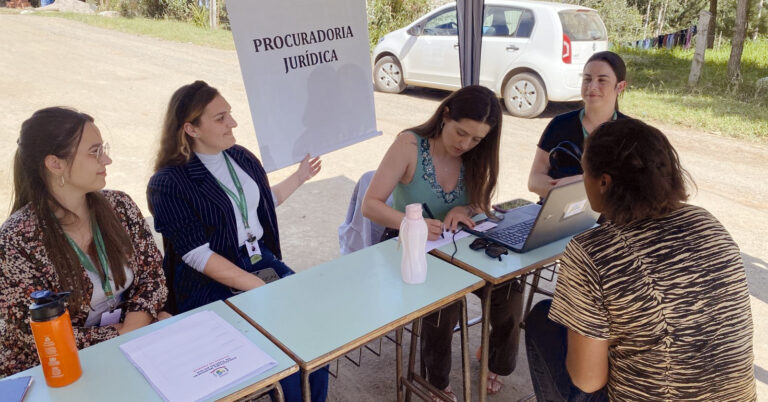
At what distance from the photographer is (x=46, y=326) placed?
3.96ft

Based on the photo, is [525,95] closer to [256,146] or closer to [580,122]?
[256,146]

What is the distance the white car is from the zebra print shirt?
5638 millimetres

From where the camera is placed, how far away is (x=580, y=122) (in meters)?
2.79

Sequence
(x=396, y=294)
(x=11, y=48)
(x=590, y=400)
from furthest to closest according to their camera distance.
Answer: (x=11, y=48) < (x=396, y=294) < (x=590, y=400)

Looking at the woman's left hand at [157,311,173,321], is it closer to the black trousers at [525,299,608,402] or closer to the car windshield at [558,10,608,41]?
the black trousers at [525,299,608,402]

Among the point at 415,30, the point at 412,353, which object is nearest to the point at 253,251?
the point at 412,353

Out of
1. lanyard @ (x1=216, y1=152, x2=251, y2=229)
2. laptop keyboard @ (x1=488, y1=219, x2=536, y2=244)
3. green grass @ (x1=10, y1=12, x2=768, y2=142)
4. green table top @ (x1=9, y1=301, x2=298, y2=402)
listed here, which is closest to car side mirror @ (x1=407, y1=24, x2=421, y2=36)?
green grass @ (x1=10, y1=12, x2=768, y2=142)

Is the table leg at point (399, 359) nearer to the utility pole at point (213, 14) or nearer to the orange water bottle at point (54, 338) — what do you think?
the orange water bottle at point (54, 338)

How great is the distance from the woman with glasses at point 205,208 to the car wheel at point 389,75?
632 centimetres

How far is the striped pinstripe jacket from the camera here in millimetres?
2021

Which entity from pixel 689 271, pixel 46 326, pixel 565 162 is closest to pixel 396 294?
pixel 689 271

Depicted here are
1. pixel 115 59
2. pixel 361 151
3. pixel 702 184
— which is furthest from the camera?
pixel 115 59

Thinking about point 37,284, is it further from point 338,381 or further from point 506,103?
point 506,103

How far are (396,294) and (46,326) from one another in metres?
0.97
